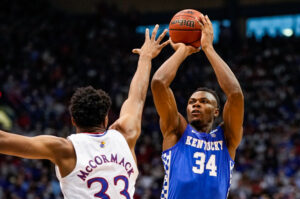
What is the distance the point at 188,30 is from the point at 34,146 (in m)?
2.40

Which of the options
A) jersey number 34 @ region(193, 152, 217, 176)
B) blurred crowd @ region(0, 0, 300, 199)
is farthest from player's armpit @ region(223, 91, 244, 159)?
blurred crowd @ region(0, 0, 300, 199)

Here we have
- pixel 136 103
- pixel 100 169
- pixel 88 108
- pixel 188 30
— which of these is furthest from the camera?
pixel 188 30

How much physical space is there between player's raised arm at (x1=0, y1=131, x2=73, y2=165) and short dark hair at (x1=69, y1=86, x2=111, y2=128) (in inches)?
8.8

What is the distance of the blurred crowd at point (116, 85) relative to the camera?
13.7 m

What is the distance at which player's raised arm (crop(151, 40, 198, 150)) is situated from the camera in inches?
173

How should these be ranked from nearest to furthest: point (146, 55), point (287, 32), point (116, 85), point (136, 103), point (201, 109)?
point (136, 103)
point (146, 55)
point (201, 109)
point (116, 85)
point (287, 32)

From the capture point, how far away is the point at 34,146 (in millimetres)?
3066

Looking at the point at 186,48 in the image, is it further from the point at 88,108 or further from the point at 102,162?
the point at 102,162

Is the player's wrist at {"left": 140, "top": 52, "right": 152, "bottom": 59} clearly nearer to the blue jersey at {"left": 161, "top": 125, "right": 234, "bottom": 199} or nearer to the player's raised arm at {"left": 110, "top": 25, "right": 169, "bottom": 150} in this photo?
the player's raised arm at {"left": 110, "top": 25, "right": 169, "bottom": 150}

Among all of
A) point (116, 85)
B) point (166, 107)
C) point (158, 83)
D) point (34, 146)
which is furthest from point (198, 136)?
point (116, 85)

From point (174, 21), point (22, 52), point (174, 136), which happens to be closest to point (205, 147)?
point (174, 136)

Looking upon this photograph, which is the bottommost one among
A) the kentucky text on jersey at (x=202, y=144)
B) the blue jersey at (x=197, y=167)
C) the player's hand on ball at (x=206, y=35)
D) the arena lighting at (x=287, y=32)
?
the blue jersey at (x=197, y=167)

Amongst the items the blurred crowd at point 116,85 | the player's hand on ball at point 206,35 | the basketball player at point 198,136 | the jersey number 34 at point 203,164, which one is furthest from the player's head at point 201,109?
the blurred crowd at point 116,85

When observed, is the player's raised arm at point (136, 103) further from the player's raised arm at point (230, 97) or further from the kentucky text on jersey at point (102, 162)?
the player's raised arm at point (230, 97)
